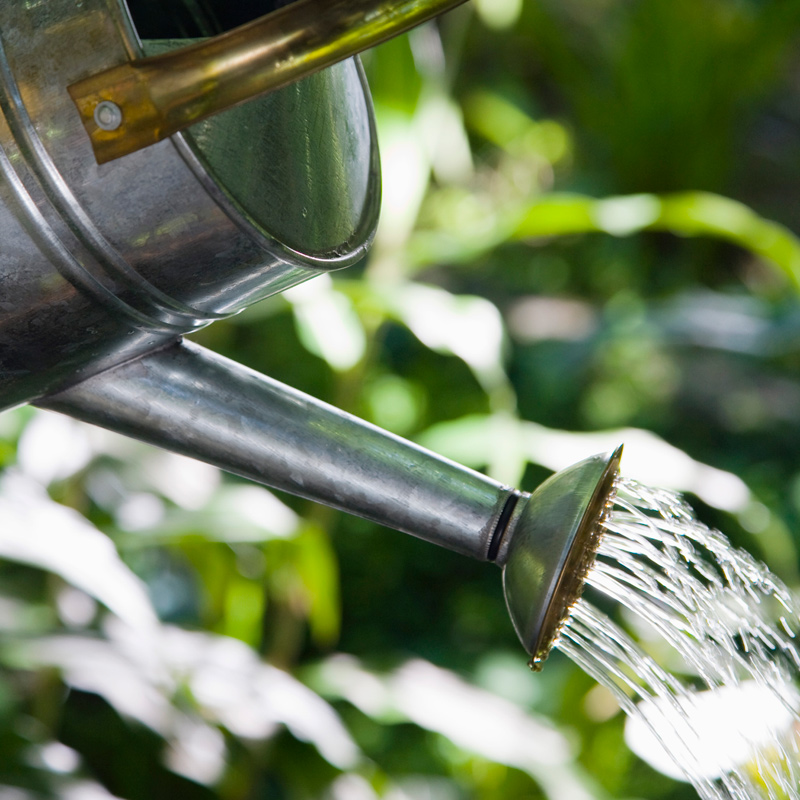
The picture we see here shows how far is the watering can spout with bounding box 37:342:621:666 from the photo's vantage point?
226mm

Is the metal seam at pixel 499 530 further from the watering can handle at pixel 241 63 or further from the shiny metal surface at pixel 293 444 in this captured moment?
the watering can handle at pixel 241 63

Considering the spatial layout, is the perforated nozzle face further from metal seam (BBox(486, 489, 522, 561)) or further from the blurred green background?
the blurred green background

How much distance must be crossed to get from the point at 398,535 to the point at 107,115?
4.44 feet

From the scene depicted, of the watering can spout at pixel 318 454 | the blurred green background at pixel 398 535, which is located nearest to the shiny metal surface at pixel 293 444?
the watering can spout at pixel 318 454

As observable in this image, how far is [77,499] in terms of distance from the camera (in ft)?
2.52

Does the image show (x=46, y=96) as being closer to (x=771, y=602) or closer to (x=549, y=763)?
(x=549, y=763)

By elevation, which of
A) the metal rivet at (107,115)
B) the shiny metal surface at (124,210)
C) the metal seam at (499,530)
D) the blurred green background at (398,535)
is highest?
the metal rivet at (107,115)

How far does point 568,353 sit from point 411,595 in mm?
513

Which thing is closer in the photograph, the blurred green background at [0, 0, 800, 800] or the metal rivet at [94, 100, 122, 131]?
the metal rivet at [94, 100, 122, 131]

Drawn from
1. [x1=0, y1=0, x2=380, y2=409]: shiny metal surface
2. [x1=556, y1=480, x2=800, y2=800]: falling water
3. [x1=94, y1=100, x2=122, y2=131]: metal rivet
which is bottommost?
[x1=556, y1=480, x2=800, y2=800]: falling water

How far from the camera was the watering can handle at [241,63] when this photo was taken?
0.53 feet

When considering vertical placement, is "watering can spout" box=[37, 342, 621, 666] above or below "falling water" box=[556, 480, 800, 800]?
above

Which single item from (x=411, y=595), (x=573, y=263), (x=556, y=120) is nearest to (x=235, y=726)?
Answer: (x=411, y=595)

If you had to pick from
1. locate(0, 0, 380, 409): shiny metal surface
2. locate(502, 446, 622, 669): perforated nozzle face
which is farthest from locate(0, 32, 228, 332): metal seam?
locate(502, 446, 622, 669): perforated nozzle face
